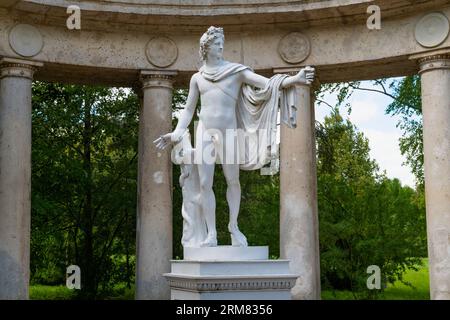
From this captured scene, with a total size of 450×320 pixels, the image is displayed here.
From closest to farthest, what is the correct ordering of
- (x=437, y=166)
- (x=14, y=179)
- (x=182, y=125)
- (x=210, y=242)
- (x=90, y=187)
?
(x=210, y=242) → (x=182, y=125) → (x=437, y=166) → (x=14, y=179) → (x=90, y=187)

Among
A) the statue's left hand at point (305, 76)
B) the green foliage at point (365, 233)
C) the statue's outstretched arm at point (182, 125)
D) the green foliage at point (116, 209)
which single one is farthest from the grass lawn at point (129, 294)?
the statue's left hand at point (305, 76)

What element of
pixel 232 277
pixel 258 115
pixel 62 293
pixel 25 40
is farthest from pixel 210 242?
pixel 62 293

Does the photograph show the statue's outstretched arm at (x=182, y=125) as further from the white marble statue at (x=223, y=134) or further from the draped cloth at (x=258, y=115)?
the draped cloth at (x=258, y=115)

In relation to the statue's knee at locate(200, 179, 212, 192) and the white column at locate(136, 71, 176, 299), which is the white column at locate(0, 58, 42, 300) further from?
the statue's knee at locate(200, 179, 212, 192)

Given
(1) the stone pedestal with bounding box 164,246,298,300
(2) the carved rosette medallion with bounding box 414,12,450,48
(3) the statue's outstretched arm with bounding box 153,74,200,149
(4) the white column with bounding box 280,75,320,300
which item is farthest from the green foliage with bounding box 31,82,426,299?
(1) the stone pedestal with bounding box 164,246,298,300

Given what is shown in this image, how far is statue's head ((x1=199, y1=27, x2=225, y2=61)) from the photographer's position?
16.7 m

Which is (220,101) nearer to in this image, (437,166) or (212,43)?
(212,43)

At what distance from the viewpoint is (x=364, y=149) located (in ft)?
185

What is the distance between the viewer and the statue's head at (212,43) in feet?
54.9

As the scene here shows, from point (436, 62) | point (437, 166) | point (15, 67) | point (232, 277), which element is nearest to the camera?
point (232, 277)

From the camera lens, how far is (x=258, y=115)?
16844mm

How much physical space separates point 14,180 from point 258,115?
1134 cm

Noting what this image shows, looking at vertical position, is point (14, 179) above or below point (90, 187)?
below
